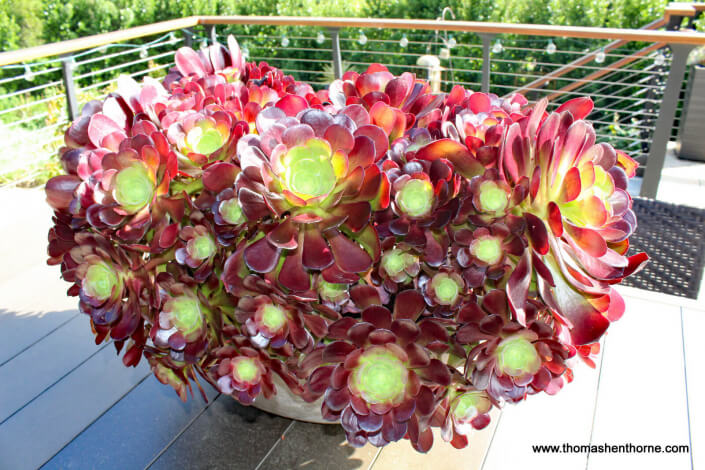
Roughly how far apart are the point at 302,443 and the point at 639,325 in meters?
0.96

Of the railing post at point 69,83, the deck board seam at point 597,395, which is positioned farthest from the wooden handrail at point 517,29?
the deck board seam at point 597,395

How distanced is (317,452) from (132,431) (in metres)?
0.38

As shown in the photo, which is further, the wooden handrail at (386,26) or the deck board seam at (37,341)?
the wooden handrail at (386,26)

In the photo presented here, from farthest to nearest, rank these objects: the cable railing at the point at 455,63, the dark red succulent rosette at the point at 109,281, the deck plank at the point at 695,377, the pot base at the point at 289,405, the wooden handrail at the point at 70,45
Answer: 1. the cable railing at the point at 455,63
2. the wooden handrail at the point at 70,45
3. the deck plank at the point at 695,377
4. the pot base at the point at 289,405
5. the dark red succulent rosette at the point at 109,281

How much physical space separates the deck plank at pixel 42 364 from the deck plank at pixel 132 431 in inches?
9.4

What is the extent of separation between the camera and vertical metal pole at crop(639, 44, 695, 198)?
2742 mm

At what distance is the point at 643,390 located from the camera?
1.26 m

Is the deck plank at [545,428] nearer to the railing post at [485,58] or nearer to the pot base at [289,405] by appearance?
the pot base at [289,405]

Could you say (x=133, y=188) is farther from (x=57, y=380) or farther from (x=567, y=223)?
(x=57, y=380)

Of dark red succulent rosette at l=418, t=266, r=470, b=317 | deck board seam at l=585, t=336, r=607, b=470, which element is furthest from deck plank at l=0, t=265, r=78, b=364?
deck board seam at l=585, t=336, r=607, b=470

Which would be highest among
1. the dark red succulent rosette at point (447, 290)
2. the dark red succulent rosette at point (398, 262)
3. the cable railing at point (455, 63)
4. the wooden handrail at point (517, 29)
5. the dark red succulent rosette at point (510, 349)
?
the dark red succulent rosette at point (398, 262)

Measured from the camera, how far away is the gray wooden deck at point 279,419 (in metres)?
1.04

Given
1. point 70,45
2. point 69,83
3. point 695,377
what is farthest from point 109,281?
point 69,83

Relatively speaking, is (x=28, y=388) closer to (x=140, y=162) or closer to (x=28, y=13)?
(x=140, y=162)
